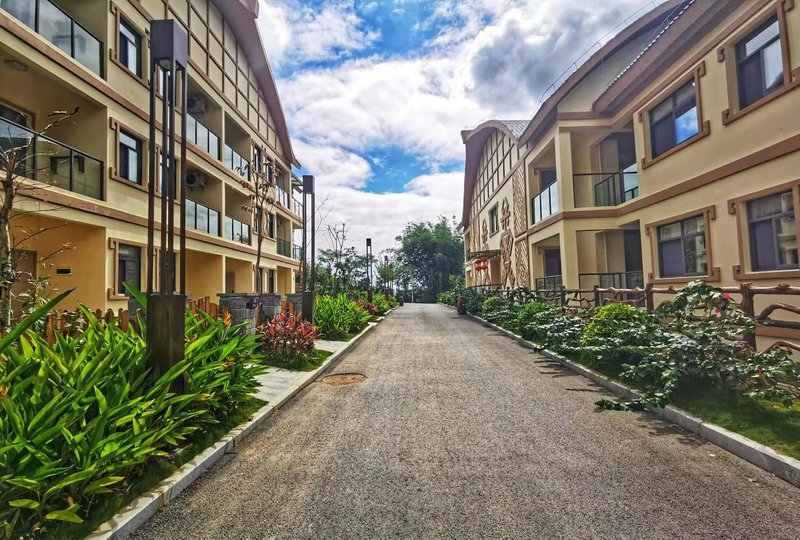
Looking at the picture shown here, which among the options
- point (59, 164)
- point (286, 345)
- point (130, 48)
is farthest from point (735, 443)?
point (130, 48)

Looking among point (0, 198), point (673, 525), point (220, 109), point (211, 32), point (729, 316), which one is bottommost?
point (673, 525)

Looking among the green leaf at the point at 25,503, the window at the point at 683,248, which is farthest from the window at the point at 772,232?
the green leaf at the point at 25,503

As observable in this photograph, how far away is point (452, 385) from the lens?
272 inches

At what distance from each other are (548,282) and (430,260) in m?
49.6

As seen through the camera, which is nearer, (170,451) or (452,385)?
(170,451)

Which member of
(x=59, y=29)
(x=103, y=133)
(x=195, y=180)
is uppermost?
(x=59, y=29)

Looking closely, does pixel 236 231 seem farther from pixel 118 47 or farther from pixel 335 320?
pixel 335 320

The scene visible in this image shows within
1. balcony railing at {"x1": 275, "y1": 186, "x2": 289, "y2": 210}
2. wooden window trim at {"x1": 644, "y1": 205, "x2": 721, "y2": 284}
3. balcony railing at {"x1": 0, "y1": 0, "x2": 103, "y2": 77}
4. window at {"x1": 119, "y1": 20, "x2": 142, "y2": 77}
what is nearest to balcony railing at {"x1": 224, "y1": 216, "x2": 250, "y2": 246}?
balcony railing at {"x1": 275, "y1": 186, "x2": 289, "y2": 210}

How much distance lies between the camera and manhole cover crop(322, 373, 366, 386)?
7336mm

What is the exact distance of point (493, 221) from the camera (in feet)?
94.4

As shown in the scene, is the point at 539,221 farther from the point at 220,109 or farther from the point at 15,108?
the point at 15,108

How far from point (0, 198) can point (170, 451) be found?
27.5ft

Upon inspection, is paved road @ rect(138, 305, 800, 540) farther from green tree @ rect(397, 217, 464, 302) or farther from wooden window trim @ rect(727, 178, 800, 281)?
green tree @ rect(397, 217, 464, 302)

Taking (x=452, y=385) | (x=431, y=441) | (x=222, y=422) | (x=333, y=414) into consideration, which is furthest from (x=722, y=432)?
(x=222, y=422)
